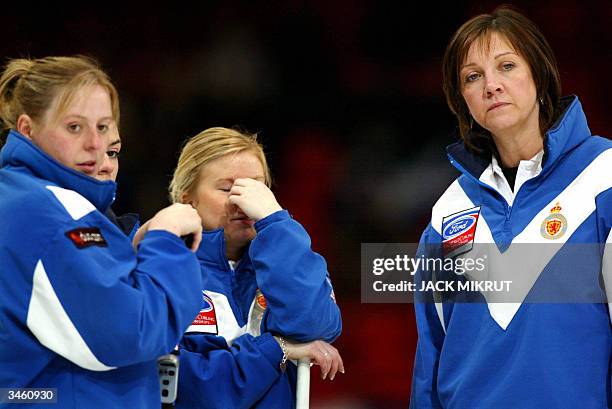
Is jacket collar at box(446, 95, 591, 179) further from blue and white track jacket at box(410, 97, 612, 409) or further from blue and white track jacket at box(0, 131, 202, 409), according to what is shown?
blue and white track jacket at box(0, 131, 202, 409)

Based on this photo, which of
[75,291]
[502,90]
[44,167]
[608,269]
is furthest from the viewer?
[502,90]

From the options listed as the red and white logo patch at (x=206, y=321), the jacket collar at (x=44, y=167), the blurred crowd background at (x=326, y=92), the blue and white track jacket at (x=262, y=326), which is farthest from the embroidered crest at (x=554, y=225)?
the blurred crowd background at (x=326, y=92)

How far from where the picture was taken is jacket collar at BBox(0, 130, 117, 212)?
1443 millimetres

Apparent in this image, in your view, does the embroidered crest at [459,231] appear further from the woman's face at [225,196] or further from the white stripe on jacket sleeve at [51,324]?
the white stripe on jacket sleeve at [51,324]

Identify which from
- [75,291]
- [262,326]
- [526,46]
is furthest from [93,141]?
[526,46]

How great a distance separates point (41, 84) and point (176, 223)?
1.08 feet

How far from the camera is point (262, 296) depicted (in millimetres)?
1875

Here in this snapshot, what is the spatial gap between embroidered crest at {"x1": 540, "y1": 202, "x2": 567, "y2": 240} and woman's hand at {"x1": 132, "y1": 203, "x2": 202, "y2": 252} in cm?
74

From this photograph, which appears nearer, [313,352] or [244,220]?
[313,352]

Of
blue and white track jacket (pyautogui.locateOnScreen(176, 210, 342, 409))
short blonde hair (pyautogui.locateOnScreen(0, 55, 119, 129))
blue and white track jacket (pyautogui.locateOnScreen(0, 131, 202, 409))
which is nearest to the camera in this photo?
blue and white track jacket (pyautogui.locateOnScreen(0, 131, 202, 409))

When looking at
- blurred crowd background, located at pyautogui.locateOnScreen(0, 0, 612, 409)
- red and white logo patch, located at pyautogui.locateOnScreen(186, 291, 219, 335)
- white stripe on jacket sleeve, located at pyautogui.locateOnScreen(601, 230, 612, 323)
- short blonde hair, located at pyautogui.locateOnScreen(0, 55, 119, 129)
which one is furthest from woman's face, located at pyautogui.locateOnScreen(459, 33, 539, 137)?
blurred crowd background, located at pyautogui.locateOnScreen(0, 0, 612, 409)

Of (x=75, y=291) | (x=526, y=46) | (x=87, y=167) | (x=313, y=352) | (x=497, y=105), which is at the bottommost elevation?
(x=313, y=352)

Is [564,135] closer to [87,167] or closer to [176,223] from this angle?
[176,223]

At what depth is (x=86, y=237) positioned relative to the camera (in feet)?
4.53
